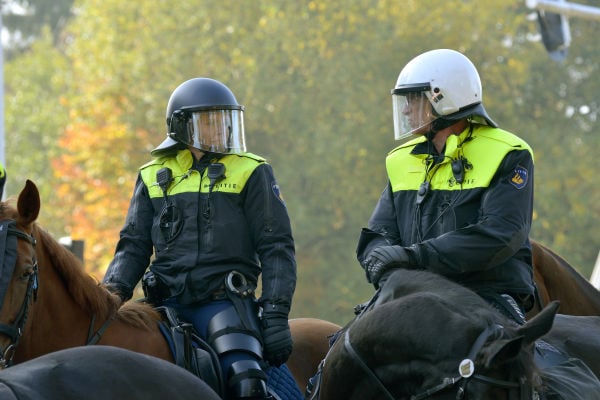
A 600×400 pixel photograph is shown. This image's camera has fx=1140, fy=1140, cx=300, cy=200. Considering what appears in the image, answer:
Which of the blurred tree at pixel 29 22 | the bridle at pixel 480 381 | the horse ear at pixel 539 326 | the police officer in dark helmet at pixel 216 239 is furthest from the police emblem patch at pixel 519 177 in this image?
the blurred tree at pixel 29 22

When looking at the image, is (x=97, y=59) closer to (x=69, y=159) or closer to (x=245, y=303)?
(x=69, y=159)

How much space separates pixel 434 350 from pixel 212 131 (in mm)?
2551

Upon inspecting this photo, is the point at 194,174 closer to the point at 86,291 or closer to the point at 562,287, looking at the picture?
the point at 86,291

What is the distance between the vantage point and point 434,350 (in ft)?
14.6

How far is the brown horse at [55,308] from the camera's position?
5418 millimetres

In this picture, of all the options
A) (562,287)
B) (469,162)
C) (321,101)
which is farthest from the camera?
(321,101)

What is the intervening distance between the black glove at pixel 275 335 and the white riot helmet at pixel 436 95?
4.01 ft

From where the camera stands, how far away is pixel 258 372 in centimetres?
607

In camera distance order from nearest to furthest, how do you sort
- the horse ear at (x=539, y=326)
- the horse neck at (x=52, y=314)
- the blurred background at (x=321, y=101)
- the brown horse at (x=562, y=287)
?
the horse ear at (x=539, y=326) < the horse neck at (x=52, y=314) < the brown horse at (x=562, y=287) < the blurred background at (x=321, y=101)

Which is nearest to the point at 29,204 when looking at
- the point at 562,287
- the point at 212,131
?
the point at 212,131

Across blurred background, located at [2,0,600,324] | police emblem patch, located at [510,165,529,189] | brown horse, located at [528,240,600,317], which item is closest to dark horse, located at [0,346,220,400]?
police emblem patch, located at [510,165,529,189]

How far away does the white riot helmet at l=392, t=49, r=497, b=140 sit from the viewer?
581cm

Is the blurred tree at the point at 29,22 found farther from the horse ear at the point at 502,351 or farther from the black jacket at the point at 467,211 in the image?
the horse ear at the point at 502,351

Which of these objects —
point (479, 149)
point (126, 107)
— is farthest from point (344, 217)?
point (479, 149)
